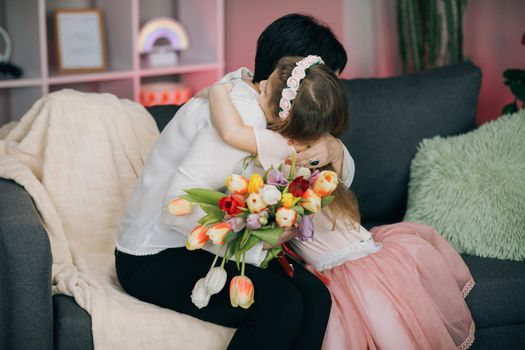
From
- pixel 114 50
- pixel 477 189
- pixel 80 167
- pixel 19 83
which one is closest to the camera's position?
pixel 80 167

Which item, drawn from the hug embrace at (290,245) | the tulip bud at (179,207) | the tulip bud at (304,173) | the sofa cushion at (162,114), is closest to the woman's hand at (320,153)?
the hug embrace at (290,245)

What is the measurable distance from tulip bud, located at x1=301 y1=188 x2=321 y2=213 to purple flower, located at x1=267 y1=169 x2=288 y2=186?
0.21ft

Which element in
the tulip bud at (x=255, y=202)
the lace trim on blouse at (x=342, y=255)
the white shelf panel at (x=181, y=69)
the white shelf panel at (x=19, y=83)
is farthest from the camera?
the white shelf panel at (x=181, y=69)

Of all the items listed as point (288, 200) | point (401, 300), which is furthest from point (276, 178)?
point (401, 300)

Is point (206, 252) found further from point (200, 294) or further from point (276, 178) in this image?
point (276, 178)

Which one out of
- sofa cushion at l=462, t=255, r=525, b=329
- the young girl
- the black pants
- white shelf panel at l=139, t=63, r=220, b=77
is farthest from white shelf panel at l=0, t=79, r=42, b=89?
sofa cushion at l=462, t=255, r=525, b=329

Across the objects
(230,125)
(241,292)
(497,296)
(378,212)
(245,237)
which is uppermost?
(230,125)

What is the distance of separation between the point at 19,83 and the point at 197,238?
68.2 inches

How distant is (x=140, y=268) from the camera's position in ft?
6.60

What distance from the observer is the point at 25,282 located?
189cm

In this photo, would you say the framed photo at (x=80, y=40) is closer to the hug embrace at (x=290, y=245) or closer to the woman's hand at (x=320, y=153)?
the hug embrace at (x=290, y=245)

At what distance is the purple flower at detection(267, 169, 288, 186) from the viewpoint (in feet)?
5.94

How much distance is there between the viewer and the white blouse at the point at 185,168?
189 centimetres

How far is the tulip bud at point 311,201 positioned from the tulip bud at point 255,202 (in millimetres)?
98
